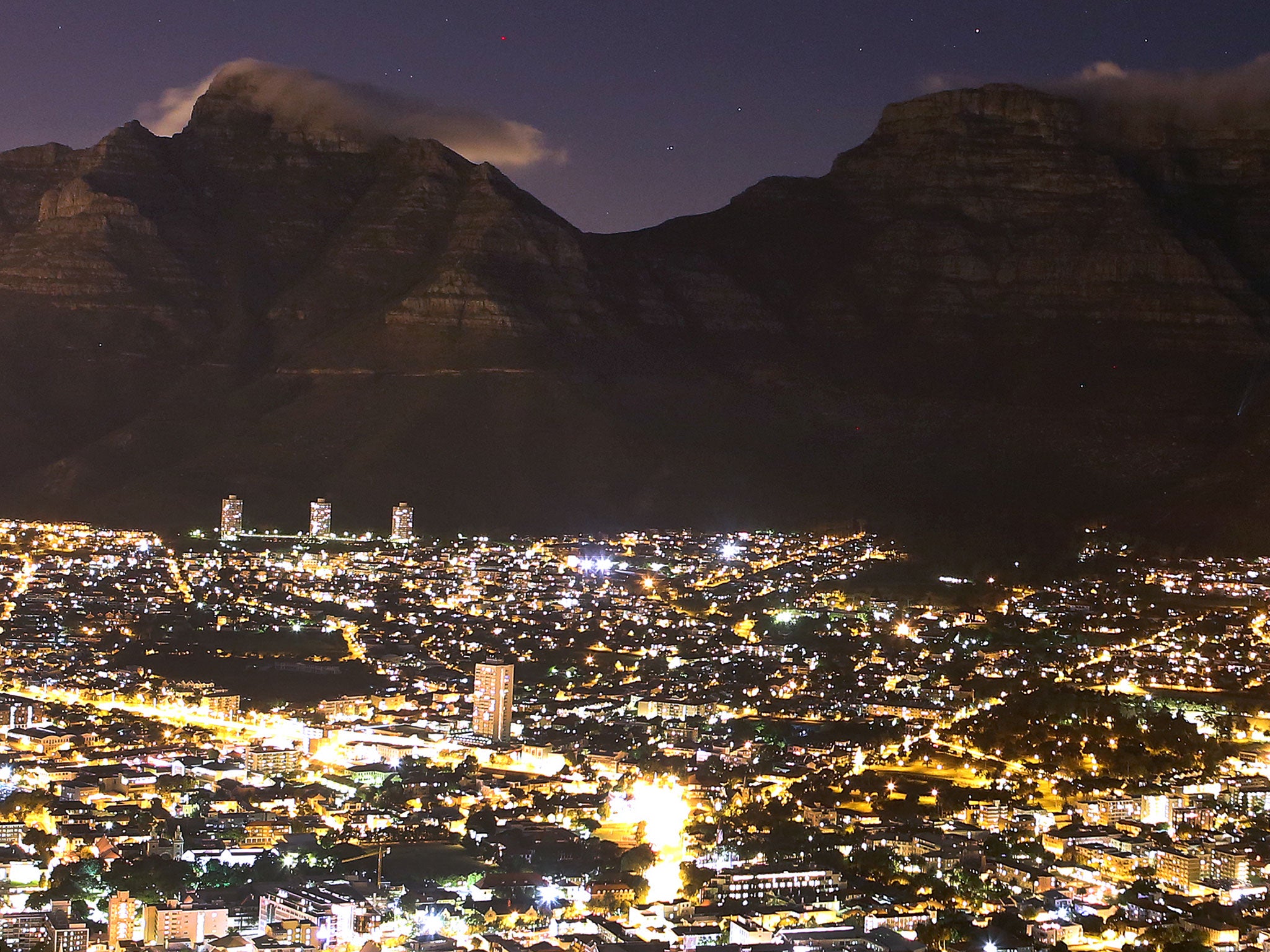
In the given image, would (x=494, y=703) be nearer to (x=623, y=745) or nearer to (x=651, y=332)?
(x=623, y=745)

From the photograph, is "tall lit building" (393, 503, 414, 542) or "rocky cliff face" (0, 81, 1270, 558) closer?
"tall lit building" (393, 503, 414, 542)

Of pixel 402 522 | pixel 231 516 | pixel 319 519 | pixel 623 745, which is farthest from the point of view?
pixel 231 516

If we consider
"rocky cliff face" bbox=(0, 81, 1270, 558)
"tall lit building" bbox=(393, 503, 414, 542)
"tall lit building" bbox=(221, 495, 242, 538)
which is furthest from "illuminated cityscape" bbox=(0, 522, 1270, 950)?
"rocky cliff face" bbox=(0, 81, 1270, 558)

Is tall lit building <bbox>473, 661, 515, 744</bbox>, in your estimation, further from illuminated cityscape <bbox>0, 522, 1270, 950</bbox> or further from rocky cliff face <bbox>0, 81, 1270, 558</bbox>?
rocky cliff face <bbox>0, 81, 1270, 558</bbox>

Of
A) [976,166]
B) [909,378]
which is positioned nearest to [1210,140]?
[976,166]

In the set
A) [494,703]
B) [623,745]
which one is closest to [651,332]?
[494,703]

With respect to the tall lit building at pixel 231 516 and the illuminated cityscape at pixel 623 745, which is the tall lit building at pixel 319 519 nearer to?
the illuminated cityscape at pixel 623 745
